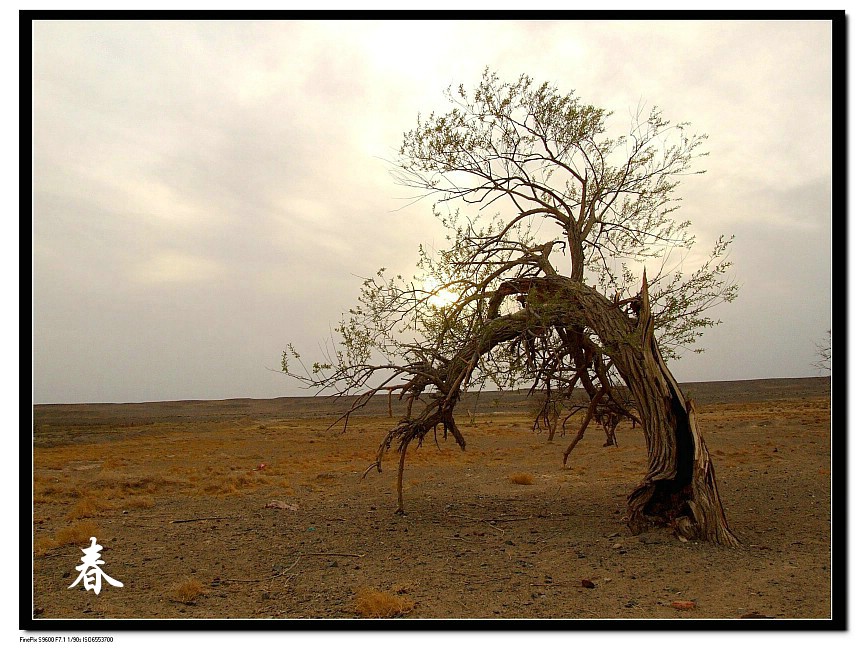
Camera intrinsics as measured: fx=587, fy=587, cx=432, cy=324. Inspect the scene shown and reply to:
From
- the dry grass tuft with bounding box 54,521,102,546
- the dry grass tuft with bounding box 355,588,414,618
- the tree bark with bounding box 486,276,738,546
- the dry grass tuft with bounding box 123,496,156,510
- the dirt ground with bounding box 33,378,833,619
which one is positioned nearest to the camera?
the dry grass tuft with bounding box 355,588,414,618

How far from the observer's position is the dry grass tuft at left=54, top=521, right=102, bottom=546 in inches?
384

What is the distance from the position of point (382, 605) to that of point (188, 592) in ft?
7.86

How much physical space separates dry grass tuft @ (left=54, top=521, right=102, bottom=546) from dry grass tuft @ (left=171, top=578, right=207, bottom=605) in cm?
390

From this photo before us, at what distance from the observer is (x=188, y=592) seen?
677 cm

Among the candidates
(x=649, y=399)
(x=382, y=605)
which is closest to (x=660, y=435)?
(x=649, y=399)

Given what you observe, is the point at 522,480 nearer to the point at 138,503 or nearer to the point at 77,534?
the point at 138,503

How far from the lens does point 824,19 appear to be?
19.6 ft

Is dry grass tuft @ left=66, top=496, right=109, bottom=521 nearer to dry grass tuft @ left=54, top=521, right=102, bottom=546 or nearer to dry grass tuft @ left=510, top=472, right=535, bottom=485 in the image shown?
dry grass tuft @ left=54, top=521, right=102, bottom=546

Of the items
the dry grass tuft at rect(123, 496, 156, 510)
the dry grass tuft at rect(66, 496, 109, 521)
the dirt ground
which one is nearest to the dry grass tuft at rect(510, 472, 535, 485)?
the dirt ground

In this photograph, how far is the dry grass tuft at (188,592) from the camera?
6.67 m

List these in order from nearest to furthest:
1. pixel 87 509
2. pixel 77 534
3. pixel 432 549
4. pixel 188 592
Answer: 1. pixel 188 592
2. pixel 432 549
3. pixel 77 534
4. pixel 87 509

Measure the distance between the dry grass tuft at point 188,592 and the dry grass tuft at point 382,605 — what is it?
1949 mm

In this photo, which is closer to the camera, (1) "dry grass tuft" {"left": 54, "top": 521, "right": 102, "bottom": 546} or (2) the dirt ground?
(2) the dirt ground
